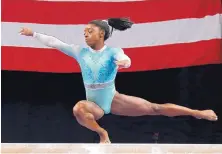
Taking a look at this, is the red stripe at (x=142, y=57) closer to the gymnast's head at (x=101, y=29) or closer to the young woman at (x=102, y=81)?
the young woman at (x=102, y=81)

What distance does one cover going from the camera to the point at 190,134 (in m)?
4.66

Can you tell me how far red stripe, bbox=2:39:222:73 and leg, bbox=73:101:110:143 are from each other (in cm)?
35

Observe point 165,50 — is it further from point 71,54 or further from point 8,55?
point 8,55

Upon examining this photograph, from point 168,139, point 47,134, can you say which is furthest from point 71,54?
point 168,139

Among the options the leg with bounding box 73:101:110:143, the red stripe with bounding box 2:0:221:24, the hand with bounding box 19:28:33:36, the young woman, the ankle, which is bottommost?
the ankle

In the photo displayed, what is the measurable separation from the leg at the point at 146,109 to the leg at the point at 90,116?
0.53 ft

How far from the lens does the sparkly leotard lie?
4.58m

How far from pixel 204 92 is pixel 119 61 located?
85 cm

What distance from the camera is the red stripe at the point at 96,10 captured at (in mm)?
4648

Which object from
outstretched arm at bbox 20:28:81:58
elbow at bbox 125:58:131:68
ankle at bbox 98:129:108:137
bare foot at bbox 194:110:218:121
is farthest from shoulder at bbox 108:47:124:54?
bare foot at bbox 194:110:218:121

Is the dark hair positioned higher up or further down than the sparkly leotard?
higher up

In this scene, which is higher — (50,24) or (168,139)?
(50,24)

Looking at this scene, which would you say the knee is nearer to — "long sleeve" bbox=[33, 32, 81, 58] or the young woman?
the young woman

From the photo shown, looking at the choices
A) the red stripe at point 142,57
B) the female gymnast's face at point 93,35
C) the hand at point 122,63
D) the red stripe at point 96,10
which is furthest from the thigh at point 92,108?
the red stripe at point 96,10
